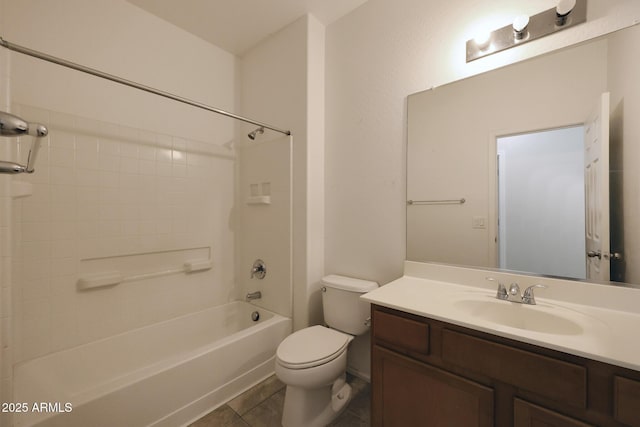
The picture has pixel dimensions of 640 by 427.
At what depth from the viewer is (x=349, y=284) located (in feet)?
5.43

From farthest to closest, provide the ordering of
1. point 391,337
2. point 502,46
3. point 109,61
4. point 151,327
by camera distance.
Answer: point 151,327, point 109,61, point 502,46, point 391,337

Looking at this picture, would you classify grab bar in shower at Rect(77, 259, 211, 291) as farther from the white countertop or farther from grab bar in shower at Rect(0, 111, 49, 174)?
the white countertop

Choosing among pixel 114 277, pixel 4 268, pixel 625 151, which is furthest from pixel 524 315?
pixel 114 277

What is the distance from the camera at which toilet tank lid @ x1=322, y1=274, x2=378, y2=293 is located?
1.61m

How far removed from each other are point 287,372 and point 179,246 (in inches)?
51.6

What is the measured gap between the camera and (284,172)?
2.00 metres

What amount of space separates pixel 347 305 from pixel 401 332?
1.93 ft

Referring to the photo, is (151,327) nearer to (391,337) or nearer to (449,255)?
(391,337)

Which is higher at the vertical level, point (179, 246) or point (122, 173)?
point (122, 173)

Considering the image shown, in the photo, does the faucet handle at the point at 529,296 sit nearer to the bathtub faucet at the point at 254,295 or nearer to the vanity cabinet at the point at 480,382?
the vanity cabinet at the point at 480,382

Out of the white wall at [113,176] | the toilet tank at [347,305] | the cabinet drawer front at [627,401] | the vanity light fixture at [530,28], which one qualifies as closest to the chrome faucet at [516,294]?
the cabinet drawer front at [627,401]

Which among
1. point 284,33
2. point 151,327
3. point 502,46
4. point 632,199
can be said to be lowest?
point 151,327

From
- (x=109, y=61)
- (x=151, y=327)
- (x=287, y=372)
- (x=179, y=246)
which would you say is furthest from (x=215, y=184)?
(x=287, y=372)

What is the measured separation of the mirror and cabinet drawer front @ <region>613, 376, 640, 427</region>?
0.53m
